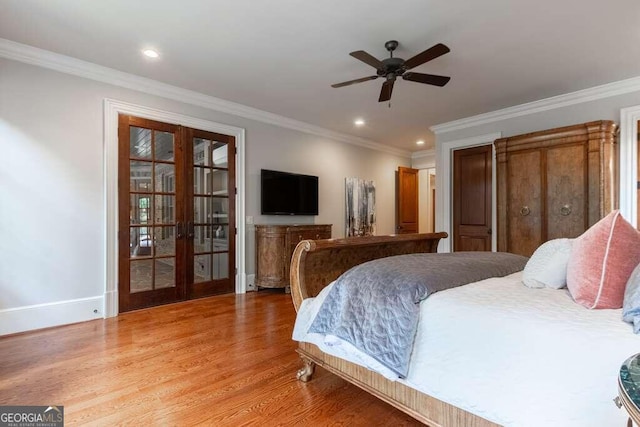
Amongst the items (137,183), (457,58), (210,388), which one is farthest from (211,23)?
(210,388)

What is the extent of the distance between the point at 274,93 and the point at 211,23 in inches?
56.7

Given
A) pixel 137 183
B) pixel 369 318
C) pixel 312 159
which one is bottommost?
pixel 369 318

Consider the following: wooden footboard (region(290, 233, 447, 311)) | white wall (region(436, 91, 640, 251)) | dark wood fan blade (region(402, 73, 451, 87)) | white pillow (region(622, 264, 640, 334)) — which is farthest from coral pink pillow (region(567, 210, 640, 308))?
white wall (region(436, 91, 640, 251))

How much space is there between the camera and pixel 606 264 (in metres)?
1.27

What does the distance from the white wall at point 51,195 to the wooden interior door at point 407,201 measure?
188 inches

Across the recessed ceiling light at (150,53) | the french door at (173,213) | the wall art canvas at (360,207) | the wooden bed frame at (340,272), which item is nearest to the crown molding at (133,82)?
the french door at (173,213)

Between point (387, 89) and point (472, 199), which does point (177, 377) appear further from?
point (472, 199)

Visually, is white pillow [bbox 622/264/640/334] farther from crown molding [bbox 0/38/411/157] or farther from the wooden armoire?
crown molding [bbox 0/38/411/157]

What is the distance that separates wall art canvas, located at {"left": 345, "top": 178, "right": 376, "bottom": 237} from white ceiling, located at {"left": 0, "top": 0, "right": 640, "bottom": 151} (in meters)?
2.24

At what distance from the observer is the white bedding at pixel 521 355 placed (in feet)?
3.31

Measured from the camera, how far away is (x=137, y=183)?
3570 millimetres

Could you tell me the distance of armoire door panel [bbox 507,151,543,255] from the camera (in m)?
3.82

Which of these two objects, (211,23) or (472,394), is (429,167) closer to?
(211,23)
